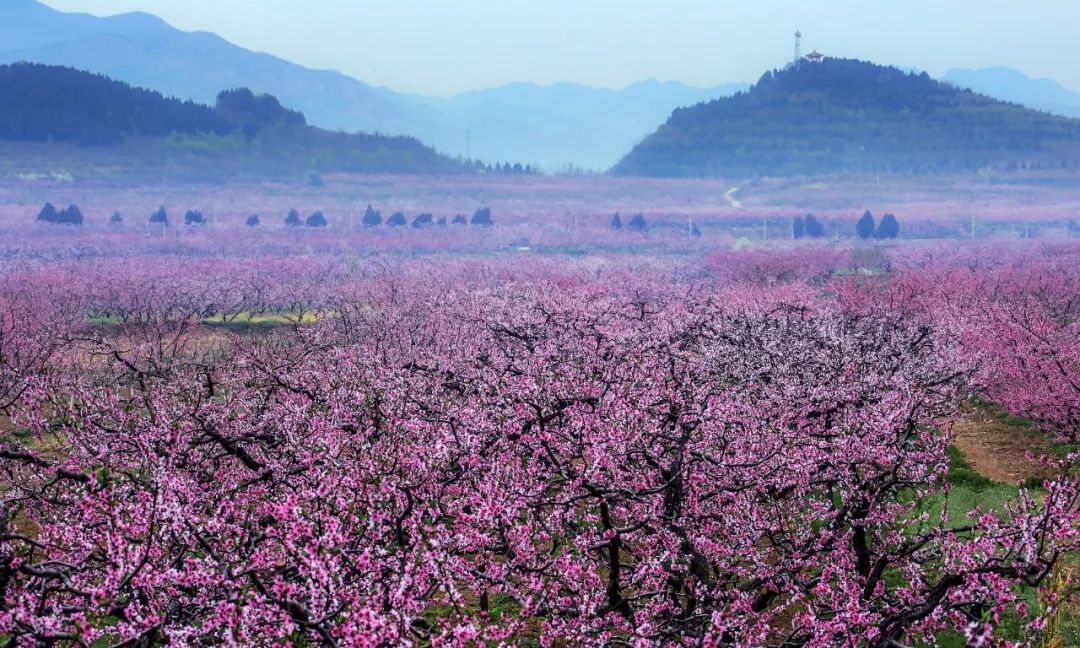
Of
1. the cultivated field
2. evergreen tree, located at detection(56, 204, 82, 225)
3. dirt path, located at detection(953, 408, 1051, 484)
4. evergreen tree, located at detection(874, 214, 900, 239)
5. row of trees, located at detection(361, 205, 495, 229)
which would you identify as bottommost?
dirt path, located at detection(953, 408, 1051, 484)

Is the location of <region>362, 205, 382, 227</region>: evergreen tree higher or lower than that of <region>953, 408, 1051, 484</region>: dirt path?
higher

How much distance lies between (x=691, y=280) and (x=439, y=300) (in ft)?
124

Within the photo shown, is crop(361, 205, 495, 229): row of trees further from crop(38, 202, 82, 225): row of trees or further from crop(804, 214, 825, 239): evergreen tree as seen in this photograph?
crop(804, 214, 825, 239): evergreen tree

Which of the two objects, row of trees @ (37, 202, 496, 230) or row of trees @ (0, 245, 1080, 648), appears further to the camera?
row of trees @ (37, 202, 496, 230)

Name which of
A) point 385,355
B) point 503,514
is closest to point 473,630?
point 503,514

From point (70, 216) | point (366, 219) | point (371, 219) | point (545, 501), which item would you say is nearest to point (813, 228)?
point (371, 219)

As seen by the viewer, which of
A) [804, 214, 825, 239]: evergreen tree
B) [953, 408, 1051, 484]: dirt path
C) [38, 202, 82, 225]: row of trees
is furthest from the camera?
[804, 214, 825, 239]: evergreen tree

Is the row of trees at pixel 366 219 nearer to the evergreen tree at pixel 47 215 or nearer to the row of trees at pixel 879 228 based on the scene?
the evergreen tree at pixel 47 215

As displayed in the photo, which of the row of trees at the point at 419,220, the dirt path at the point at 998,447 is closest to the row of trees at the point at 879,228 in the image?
the row of trees at the point at 419,220

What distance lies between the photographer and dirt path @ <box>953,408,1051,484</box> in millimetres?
30188

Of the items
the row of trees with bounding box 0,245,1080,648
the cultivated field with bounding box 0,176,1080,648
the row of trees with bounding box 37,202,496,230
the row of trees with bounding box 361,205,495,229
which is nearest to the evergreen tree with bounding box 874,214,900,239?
the row of trees with bounding box 37,202,496,230

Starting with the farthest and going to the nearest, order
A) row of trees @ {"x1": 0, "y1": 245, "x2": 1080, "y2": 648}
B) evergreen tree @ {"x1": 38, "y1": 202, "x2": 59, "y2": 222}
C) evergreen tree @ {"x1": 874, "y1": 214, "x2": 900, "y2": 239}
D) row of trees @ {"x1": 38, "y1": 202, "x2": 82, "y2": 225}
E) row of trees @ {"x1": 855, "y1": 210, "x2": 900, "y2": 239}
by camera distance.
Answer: evergreen tree @ {"x1": 874, "y1": 214, "x2": 900, "y2": 239}, row of trees @ {"x1": 855, "y1": 210, "x2": 900, "y2": 239}, evergreen tree @ {"x1": 38, "y1": 202, "x2": 59, "y2": 222}, row of trees @ {"x1": 38, "y1": 202, "x2": 82, "y2": 225}, row of trees @ {"x1": 0, "y1": 245, "x2": 1080, "y2": 648}

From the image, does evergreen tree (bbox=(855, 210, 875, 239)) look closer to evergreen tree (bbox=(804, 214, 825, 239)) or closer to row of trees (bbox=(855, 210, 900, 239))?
row of trees (bbox=(855, 210, 900, 239))

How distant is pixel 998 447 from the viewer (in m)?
33.4
